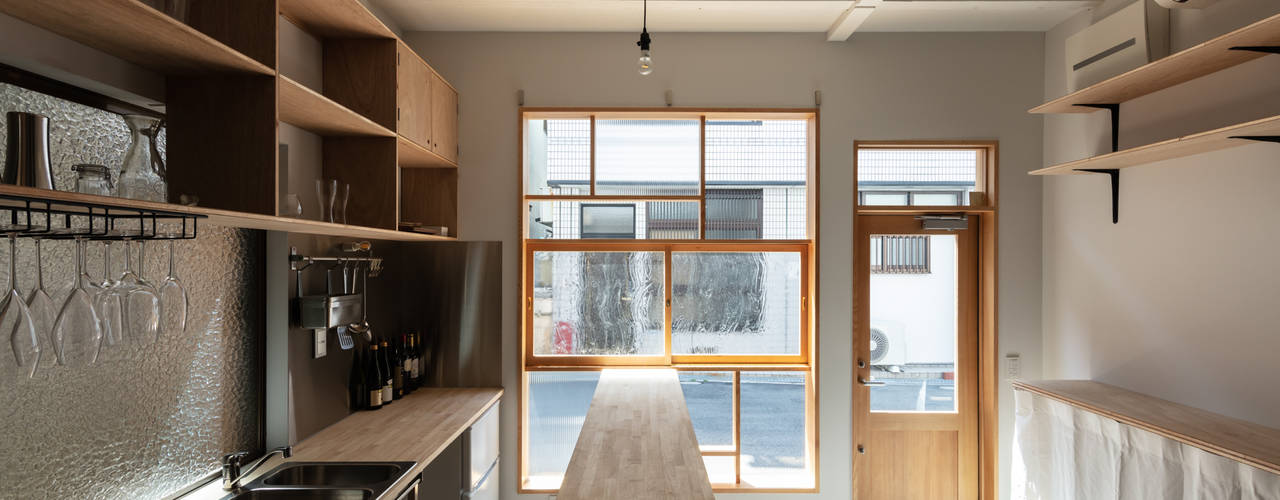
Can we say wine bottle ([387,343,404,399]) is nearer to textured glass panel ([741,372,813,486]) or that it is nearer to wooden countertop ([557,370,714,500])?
wooden countertop ([557,370,714,500])

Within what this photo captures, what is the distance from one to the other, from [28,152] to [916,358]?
374 cm

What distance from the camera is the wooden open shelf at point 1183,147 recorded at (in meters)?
1.77

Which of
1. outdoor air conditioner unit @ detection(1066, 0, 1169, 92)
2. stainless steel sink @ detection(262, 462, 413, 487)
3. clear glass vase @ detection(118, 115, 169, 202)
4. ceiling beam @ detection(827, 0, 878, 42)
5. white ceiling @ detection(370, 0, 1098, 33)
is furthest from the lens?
white ceiling @ detection(370, 0, 1098, 33)

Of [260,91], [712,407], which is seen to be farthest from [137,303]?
[712,407]

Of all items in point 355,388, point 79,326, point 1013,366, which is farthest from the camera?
point 1013,366

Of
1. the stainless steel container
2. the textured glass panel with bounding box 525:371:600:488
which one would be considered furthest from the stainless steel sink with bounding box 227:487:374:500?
the textured glass panel with bounding box 525:371:600:488

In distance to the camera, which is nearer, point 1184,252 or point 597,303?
point 1184,252

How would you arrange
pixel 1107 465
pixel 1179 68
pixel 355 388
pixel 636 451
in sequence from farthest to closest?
pixel 355 388 < pixel 1107 465 < pixel 1179 68 < pixel 636 451

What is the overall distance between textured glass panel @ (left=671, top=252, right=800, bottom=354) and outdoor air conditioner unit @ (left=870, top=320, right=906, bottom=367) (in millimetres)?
449

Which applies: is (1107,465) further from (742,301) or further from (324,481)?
(324,481)

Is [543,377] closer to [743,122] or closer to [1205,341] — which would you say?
[743,122]

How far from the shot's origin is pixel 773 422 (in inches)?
135

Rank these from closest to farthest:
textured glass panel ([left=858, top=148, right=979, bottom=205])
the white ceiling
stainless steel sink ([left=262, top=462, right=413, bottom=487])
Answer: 1. stainless steel sink ([left=262, top=462, right=413, bottom=487])
2. the white ceiling
3. textured glass panel ([left=858, top=148, right=979, bottom=205])

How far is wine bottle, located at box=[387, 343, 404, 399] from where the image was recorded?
305 centimetres
